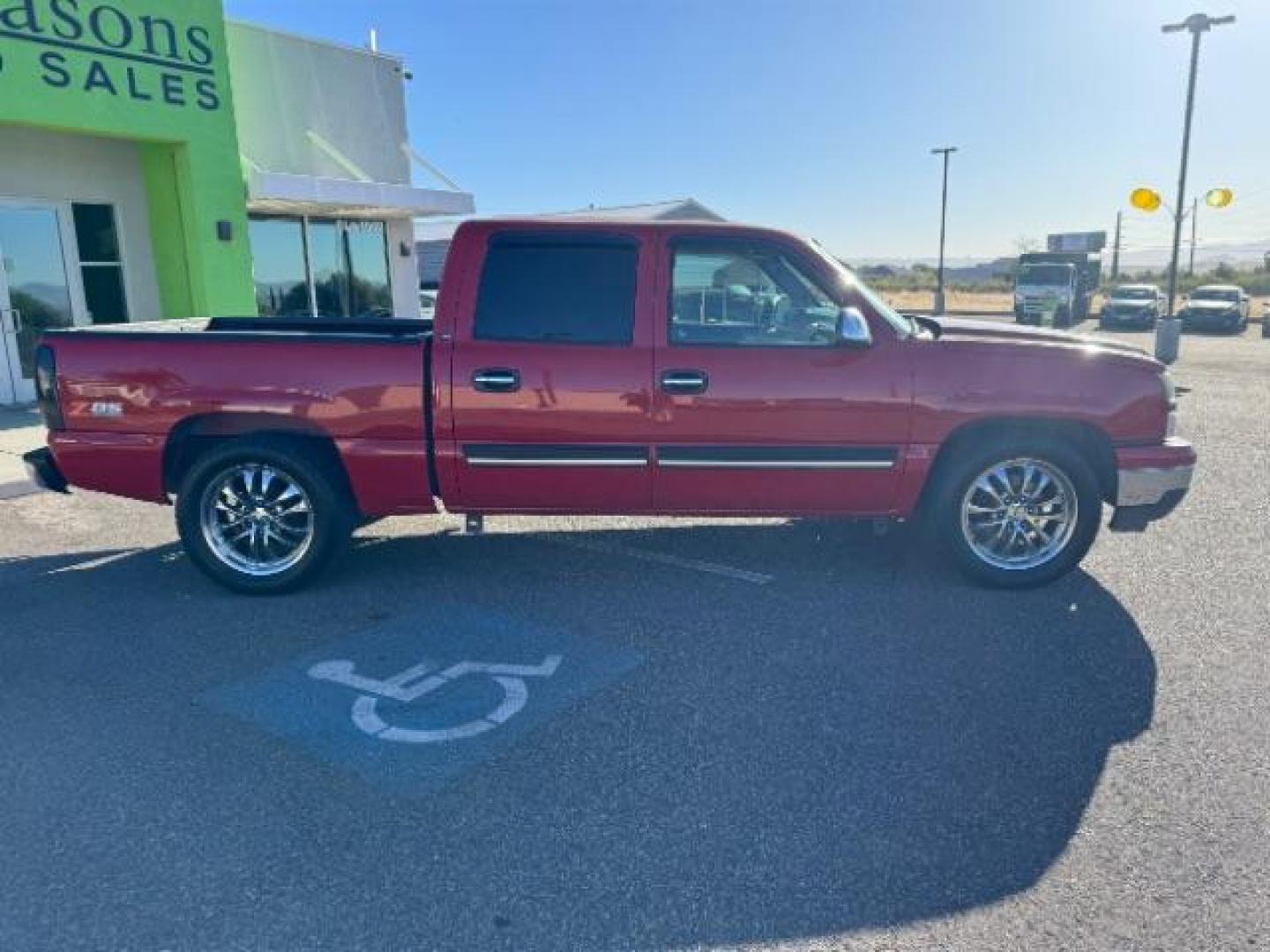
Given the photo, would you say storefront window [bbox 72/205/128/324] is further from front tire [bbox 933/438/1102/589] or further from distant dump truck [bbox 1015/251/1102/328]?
distant dump truck [bbox 1015/251/1102/328]

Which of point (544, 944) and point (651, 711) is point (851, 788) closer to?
point (651, 711)

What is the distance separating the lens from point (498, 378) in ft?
15.3

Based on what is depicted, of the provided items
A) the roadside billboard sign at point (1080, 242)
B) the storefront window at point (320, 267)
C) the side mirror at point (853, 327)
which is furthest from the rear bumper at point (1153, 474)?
the roadside billboard sign at point (1080, 242)

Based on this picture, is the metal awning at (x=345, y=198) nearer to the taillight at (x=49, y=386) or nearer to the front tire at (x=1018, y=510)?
the taillight at (x=49, y=386)

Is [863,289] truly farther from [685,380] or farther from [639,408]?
[639,408]

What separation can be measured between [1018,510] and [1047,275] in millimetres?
29110

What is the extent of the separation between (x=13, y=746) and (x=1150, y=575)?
574 cm

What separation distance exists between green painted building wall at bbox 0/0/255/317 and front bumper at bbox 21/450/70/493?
273 inches

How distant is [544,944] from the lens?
2.39m

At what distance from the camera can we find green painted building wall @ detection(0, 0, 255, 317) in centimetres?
981

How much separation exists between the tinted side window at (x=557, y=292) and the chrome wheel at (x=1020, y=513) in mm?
2157

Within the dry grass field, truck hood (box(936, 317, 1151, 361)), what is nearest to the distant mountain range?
the dry grass field

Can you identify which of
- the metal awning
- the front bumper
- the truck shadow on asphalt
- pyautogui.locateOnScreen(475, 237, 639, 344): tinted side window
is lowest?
the truck shadow on asphalt

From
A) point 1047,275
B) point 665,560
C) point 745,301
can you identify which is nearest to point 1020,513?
point 745,301
